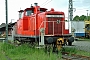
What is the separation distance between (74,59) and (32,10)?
678 cm

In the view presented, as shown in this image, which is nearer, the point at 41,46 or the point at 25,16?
the point at 41,46

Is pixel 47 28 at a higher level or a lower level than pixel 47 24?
lower

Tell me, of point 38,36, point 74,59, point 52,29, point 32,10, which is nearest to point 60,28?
point 52,29

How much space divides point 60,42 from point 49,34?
1.07 meters

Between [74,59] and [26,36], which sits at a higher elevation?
[26,36]

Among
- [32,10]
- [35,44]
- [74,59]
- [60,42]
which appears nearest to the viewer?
[74,59]

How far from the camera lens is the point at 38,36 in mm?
15609

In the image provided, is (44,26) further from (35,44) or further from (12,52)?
(12,52)

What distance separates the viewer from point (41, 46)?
15.4 meters

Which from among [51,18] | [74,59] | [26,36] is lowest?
[74,59]

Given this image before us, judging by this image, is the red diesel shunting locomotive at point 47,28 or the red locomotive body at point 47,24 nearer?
the red diesel shunting locomotive at point 47,28

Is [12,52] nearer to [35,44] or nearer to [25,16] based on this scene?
[35,44]

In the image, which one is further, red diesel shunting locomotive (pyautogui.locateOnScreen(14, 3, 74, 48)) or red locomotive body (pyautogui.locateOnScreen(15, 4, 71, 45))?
red locomotive body (pyautogui.locateOnScreen(15, 4, 71, 45))

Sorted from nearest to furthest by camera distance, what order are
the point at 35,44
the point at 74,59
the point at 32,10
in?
the point at 74,59 → the point at 35,44 → the point at 32,10
